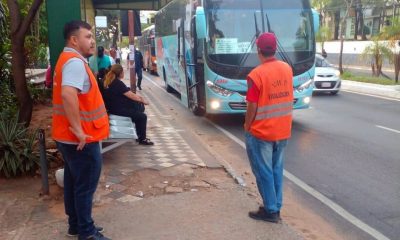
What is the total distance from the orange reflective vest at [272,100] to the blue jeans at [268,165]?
0.32 feet

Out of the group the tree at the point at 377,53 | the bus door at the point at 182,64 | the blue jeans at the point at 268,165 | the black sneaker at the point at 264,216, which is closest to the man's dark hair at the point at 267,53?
the blue jeans at the point at 268,165

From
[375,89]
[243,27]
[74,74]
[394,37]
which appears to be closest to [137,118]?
[243,27]

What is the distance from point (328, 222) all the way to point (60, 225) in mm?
2825

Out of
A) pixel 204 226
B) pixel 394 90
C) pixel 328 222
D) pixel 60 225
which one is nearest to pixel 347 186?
pixel 328 222

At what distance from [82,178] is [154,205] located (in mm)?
1389

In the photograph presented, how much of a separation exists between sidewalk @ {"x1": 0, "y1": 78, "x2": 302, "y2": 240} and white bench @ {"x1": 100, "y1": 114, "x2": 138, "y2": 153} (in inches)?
12.7

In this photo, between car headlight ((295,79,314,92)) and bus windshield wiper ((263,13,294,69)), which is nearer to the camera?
bus windshield wiper ((263,13,294,69))

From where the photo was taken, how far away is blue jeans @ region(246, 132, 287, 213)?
4402 mm

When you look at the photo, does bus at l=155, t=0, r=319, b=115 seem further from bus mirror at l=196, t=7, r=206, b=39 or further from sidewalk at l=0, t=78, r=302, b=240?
sidewalk at l=0, t=78, r=302, b=240

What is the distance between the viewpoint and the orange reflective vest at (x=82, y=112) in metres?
3.54

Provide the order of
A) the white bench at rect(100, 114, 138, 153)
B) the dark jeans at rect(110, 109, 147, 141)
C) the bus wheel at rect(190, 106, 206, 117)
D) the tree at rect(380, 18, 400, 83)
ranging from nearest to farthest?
1. the white bench at rect(100, 114, 138, 153)
2. the dark jeans at rect(110, 109, 147, 141)
3. the bus wheel at rect(190, 106, 206, 117)
4. the tree at rect(380, 18, 400, 83)

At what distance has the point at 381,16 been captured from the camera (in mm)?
47531

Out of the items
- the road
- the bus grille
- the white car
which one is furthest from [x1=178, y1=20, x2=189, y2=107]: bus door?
the white car

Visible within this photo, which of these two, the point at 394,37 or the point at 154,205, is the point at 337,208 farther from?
the point at 394,37
